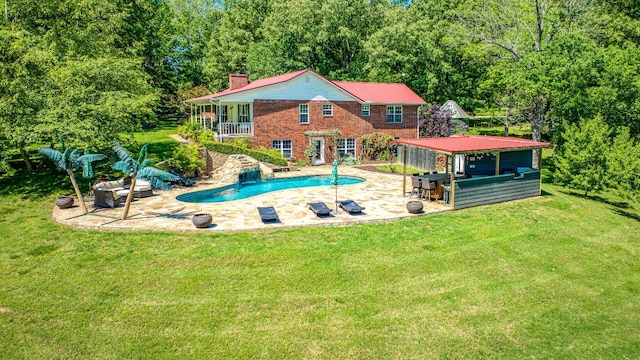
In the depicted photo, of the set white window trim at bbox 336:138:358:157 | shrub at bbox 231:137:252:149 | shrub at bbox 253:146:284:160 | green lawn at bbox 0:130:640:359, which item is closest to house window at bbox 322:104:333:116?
white window trim at bbox 336:138:358:157

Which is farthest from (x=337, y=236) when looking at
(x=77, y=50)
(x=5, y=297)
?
(x=77, y=50)

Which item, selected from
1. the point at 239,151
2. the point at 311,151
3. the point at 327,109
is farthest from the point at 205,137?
the point at 327,109

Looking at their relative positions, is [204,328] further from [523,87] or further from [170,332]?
[523,87]

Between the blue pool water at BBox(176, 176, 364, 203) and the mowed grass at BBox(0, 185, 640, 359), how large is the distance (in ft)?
20.3

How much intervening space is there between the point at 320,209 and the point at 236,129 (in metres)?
15.1

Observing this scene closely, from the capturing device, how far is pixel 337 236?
15305mm

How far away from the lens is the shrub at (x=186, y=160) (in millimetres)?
24562

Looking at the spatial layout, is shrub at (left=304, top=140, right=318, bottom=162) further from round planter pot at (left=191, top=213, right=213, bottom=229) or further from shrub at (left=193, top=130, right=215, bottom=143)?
round planter pot at (left=191, top=213, right=213, bottom=229)

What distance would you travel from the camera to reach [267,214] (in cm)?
1638

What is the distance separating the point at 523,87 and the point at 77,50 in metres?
27.0

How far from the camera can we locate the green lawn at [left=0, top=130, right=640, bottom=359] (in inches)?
407

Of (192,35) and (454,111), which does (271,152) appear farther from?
(192,35)

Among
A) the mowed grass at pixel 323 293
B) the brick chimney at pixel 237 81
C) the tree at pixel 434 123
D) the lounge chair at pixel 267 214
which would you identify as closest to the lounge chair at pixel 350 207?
the mowed grass at pixel 323 293

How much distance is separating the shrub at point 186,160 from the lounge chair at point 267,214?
937 cm
